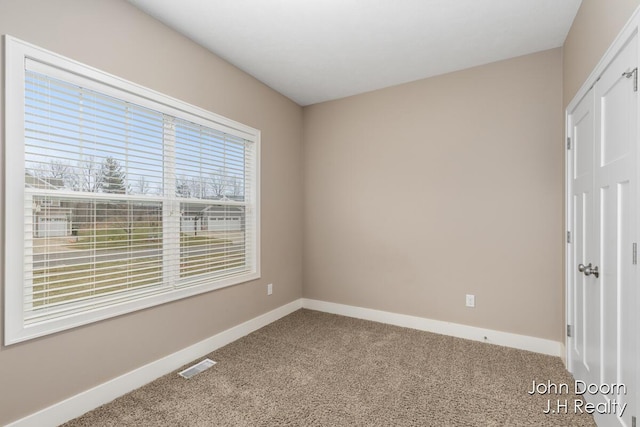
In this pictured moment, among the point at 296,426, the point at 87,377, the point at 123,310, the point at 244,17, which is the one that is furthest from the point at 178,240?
the point at 244,17

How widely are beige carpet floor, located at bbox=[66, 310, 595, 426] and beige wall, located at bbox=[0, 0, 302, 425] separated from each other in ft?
0.88

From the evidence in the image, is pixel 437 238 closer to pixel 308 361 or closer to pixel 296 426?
pixel 308 361

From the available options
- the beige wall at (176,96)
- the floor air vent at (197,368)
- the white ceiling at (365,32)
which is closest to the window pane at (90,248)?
the beige wall at (176,96)

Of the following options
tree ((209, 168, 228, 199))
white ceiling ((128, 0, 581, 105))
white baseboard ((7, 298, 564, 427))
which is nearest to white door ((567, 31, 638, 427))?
white baseboard ((7, 298, 564, 427))

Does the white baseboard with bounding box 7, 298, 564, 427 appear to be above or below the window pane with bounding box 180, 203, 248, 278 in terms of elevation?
below

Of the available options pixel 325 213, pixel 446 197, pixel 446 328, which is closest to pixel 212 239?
pixel 325 213

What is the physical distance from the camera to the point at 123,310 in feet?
6.98

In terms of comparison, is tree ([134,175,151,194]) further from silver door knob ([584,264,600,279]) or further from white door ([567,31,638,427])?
silver door knob ([584,264,600,279])

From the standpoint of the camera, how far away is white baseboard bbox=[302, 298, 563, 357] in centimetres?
273

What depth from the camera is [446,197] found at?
3.14m

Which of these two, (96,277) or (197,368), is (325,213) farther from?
(96,277)

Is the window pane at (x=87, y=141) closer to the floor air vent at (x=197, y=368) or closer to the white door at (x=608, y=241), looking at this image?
the floor air vent at (x=197, y=368)

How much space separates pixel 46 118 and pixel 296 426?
88.9 inches

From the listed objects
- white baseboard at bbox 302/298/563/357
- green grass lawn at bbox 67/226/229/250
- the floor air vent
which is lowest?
the floor air vent
